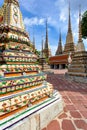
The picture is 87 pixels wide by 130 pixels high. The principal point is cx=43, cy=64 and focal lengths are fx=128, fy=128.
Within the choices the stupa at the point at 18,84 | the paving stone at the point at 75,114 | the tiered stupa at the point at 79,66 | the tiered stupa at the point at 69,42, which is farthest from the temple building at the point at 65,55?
the stupa at the point at 18,84

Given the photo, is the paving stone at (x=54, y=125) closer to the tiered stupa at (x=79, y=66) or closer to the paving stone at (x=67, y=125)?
the paving stone at (x=67, y=125)

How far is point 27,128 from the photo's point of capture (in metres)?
2.13

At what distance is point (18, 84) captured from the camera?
2414mm

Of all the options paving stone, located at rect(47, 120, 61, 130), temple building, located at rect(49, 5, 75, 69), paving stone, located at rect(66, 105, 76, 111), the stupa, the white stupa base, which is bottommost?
paving stone, located at rect(47, 120, 61, 130)

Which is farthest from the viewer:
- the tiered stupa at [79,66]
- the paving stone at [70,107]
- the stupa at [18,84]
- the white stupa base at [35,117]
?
the tiered stupa at [79,66]

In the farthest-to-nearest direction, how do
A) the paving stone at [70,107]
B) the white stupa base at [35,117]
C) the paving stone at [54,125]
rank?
the paving stone at [70,107], the paving stone at [54,125], the white stupa base at [35,117]

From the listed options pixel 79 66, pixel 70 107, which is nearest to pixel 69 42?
pixel 79 66

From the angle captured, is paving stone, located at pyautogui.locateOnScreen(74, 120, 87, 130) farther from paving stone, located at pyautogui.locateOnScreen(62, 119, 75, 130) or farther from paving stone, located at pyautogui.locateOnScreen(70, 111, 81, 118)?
paving stone, located at pyautogui.locateOnScreen(70, 111, 81, 118)

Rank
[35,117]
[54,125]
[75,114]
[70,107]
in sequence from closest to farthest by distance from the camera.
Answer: [35,117] → [54,125] → [75,114] → [70,107]

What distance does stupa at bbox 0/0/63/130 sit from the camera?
2.12 metres

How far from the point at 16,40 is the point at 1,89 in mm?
1175

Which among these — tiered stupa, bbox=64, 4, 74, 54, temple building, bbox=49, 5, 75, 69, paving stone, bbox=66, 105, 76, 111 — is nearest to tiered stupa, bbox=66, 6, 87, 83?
paving stone, bbox=66, 105, 76, 111

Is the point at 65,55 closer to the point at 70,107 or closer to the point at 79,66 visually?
the point at 79,66

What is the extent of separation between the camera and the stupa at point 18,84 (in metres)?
2.12
